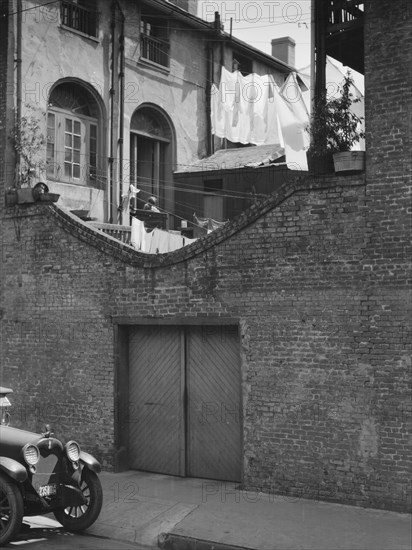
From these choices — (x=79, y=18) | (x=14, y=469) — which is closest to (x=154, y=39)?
(x=79, y=18)

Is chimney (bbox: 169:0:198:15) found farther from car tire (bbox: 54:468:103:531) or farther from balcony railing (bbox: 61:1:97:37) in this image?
car tire (bbox: 54:468:103:531)

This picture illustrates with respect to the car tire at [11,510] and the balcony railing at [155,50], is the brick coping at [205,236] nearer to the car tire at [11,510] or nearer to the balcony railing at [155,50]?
the car tire at [11,510]

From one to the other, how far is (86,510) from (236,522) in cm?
186

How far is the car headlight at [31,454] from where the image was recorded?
26.0 ft

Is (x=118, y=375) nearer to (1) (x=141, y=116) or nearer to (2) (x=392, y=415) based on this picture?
(2) (x=392, y=415)

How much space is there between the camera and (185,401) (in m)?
10.8

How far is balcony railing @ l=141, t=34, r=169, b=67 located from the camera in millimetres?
17875

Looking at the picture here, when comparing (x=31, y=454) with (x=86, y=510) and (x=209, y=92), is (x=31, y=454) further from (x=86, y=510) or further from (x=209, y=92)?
(x=209, y=92)

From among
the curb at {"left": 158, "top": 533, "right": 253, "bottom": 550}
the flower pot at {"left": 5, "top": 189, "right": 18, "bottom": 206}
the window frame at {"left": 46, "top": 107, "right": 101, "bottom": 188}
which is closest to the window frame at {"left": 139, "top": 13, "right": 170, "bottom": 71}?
the window frame at {"left": 46, "top": 107, "right": 101, "bottom": 188}

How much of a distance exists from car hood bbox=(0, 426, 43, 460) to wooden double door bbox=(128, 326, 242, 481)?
2.90 m

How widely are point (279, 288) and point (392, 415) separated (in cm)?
227

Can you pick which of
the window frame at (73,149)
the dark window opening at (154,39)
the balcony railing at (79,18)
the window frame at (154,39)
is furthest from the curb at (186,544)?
the dark window opening at (154,39)

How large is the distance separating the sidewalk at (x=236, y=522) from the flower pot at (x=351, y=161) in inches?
176

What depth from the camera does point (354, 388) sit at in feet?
29.6
